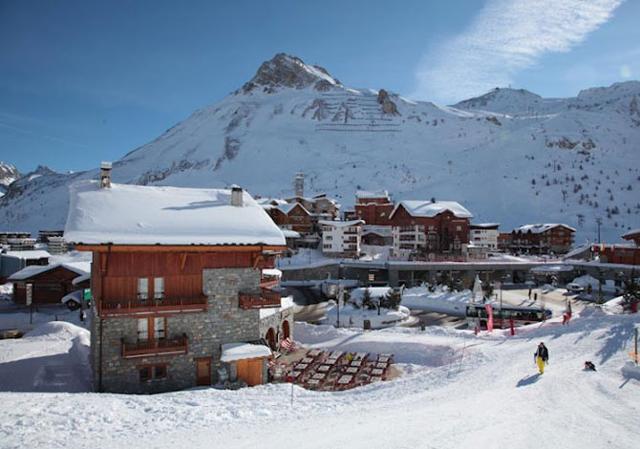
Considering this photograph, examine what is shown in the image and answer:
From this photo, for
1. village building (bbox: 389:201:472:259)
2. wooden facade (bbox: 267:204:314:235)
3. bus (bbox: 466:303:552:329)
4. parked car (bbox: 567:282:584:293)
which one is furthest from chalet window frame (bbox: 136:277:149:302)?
wooden facade (bbox: 267:204:314:235)

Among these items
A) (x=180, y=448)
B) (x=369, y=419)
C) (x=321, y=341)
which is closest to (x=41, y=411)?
(x=180, y=448)

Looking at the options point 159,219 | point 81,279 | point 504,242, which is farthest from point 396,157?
point 159,219

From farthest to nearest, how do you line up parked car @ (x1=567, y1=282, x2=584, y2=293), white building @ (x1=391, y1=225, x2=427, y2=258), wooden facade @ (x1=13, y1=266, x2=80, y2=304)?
white building @ (x1=391, y1=225, x2=427, y2=258), parked car @ (x1=567, y1=282, x2=584, y2=293), wooden facade @ (x1=13, y1=266, x2=80, y2=304)

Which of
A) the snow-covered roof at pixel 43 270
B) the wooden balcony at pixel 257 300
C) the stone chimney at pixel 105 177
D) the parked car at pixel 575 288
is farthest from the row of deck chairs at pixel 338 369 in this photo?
the parked car at pixel 575 288

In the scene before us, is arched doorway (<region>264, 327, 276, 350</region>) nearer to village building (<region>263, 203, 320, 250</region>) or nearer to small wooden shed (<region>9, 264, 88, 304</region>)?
small wooden shed (<region>9, 264, 88, 304</region>)

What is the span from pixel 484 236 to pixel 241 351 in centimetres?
5937

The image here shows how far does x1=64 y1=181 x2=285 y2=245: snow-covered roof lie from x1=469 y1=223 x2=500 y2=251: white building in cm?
5607

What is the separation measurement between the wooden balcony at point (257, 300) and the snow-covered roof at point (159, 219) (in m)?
2.23

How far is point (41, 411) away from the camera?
1100 cm

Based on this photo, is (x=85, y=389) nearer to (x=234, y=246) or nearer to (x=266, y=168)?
(x=234, y=246)

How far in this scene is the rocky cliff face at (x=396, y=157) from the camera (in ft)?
339

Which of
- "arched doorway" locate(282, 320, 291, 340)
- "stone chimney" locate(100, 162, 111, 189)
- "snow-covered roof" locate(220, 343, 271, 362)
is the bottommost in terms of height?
"arched doorway" locate(282, 320, 291, 340)

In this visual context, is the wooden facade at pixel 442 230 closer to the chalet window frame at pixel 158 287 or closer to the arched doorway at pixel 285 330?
the arched doorway at pixel 285 330

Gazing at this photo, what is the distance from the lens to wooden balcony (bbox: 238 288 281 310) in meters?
18.4
